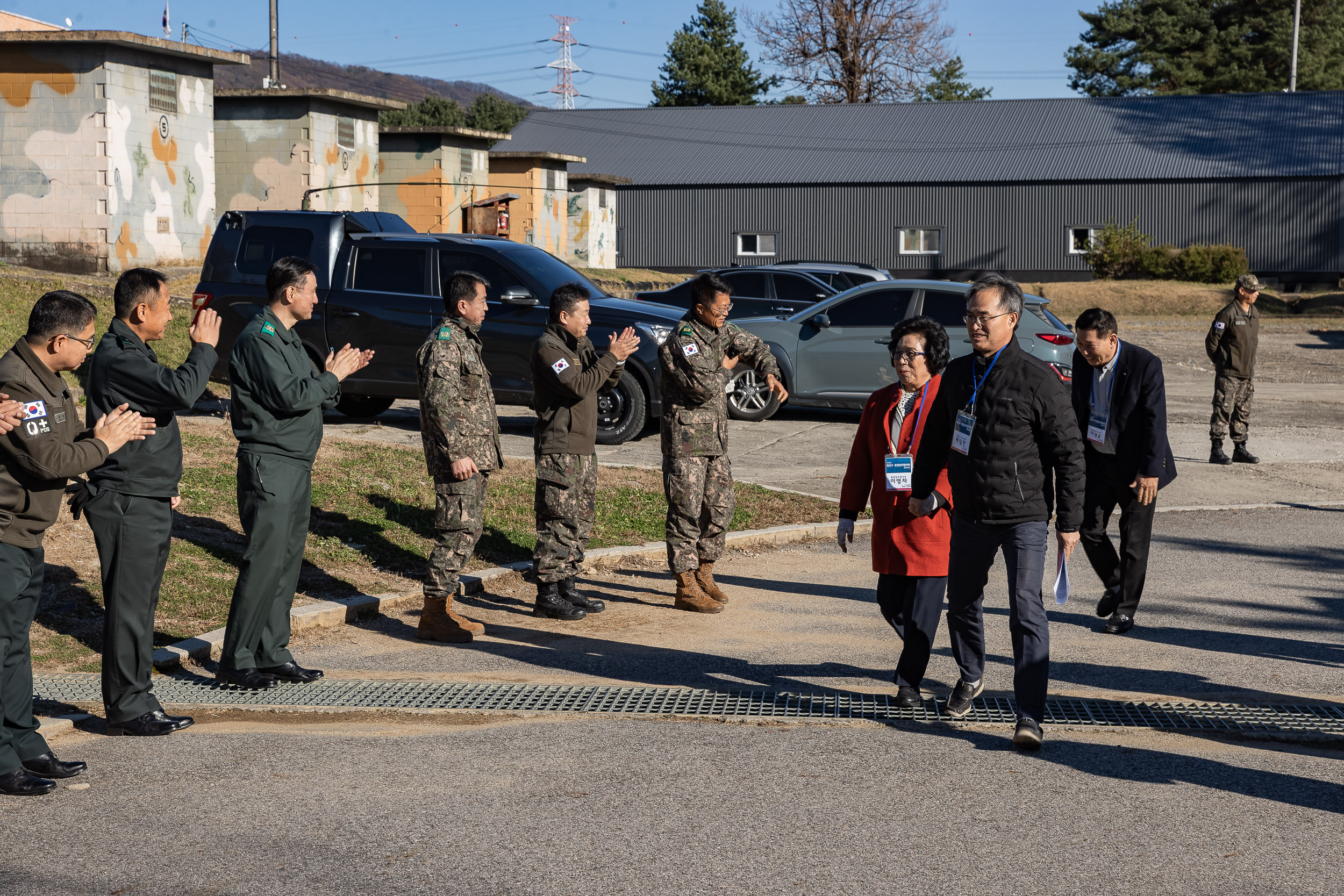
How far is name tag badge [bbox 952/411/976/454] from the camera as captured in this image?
5.49 meters

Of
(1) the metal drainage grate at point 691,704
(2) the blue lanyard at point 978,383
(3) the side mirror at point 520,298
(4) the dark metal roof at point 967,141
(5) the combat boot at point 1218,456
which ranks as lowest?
(1) the metal drainage grate at point 691,704

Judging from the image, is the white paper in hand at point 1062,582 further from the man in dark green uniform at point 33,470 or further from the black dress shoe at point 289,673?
the man in dark green uniform at point 33,470

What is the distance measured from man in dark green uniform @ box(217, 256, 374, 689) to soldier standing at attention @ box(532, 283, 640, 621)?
1.63 m

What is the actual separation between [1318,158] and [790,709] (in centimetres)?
4759

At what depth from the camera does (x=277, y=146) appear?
26.4 m

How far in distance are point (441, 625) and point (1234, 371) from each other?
9744 mm

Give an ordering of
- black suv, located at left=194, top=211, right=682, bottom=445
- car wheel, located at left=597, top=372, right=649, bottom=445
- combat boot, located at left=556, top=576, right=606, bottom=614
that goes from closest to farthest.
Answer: combat boot, located at left=556, top=576, right=606, bottom=614, black suv, located at left=194, top=211, right=682, bottom=445, car wheel, located at left=597, top=372, right=649, bottom=445

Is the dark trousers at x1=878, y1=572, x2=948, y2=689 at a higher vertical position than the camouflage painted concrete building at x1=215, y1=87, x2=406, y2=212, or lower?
lower

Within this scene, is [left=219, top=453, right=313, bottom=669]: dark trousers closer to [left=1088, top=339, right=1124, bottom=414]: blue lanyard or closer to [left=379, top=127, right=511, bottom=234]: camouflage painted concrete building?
[left=1088, top=339, right=1124, bottom=414]: blue lanyard

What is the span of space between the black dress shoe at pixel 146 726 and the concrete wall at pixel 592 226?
3444 cm

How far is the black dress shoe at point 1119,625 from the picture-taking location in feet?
24.4

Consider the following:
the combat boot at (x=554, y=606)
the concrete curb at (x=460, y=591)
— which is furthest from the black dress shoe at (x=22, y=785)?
the combat boot at (x=554, y=606)

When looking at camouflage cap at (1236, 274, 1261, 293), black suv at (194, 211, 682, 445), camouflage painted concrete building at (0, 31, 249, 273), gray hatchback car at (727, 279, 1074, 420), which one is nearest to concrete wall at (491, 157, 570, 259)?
camouflage painted concrete building at (0, 31, 249, 273)

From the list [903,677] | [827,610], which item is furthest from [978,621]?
[827,610]
